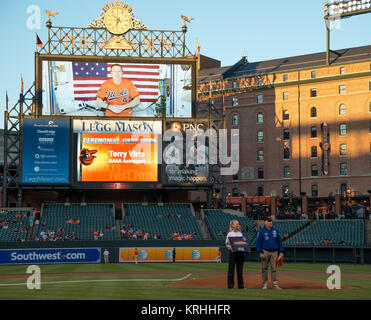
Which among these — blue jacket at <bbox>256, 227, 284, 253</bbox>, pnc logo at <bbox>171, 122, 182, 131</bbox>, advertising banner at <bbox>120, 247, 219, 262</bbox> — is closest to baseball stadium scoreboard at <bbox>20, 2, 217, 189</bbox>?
pnc logo at <bbox>171, 122, 182, 131</bbox>

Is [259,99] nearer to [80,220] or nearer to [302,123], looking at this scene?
[302,123]

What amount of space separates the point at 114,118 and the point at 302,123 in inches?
1333

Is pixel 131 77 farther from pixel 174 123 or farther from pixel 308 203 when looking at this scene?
pixel 308 203

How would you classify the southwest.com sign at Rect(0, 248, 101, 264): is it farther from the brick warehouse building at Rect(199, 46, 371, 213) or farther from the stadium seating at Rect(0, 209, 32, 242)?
the brick warehouse building at Rect(199, 46, 371, 213)

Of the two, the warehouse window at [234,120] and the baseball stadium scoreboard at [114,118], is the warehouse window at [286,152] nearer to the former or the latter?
the warehouse window at [234,120]

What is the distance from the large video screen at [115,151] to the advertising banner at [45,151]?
1.33 m

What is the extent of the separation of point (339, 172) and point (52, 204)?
127 feet

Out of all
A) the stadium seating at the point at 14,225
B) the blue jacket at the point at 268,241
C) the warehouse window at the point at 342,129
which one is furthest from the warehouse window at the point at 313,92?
the blue jacket at the point at 268,241

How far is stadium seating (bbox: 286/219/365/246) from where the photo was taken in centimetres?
5497

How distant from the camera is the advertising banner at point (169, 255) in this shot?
52.0m

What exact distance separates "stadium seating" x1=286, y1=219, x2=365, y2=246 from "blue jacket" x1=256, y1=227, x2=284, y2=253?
3598cm

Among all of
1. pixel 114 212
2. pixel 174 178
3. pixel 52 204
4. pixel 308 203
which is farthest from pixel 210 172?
pixel 308 203

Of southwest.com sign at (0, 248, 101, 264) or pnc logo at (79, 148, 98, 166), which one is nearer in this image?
southwest.com sign at (0, 248, 101, 264)

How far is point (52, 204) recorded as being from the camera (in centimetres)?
6469
